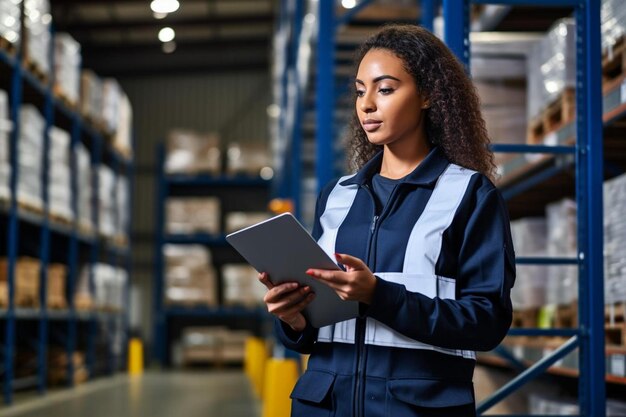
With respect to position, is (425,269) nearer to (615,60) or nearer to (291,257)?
(291,257)

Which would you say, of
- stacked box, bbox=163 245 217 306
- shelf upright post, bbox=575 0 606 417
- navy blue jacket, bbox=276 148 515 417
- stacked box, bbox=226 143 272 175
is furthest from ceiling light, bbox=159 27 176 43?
navy blue jacket, bbox=276 148 515 417

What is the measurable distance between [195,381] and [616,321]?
32.9ft

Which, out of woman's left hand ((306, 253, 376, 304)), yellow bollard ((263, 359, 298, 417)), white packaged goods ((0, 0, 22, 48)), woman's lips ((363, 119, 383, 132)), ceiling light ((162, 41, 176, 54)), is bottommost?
yellow bollard ((263, 359, 298, 417))

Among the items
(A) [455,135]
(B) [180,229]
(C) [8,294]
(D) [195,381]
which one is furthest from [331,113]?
(B) [180,229]

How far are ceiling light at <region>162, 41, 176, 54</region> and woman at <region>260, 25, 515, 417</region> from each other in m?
20.0

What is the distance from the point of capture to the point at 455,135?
219 centimetres

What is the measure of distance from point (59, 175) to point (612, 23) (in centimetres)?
798

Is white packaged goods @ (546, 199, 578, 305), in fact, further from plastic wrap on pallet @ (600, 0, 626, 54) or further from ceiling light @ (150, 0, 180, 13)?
ceiling light @ (150, 0, 180, 13)

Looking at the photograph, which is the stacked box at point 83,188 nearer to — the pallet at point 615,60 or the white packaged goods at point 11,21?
the white packaged goods at point 11,21

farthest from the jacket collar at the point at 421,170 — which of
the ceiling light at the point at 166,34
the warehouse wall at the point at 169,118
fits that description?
the warehouse wall at the point at 169,118

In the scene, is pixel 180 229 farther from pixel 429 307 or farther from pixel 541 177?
pixel 429 307

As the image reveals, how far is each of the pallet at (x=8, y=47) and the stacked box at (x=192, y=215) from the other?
8723 millimetres

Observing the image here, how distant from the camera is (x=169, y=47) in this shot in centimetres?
2177

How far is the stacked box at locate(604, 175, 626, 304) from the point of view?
410 cm
